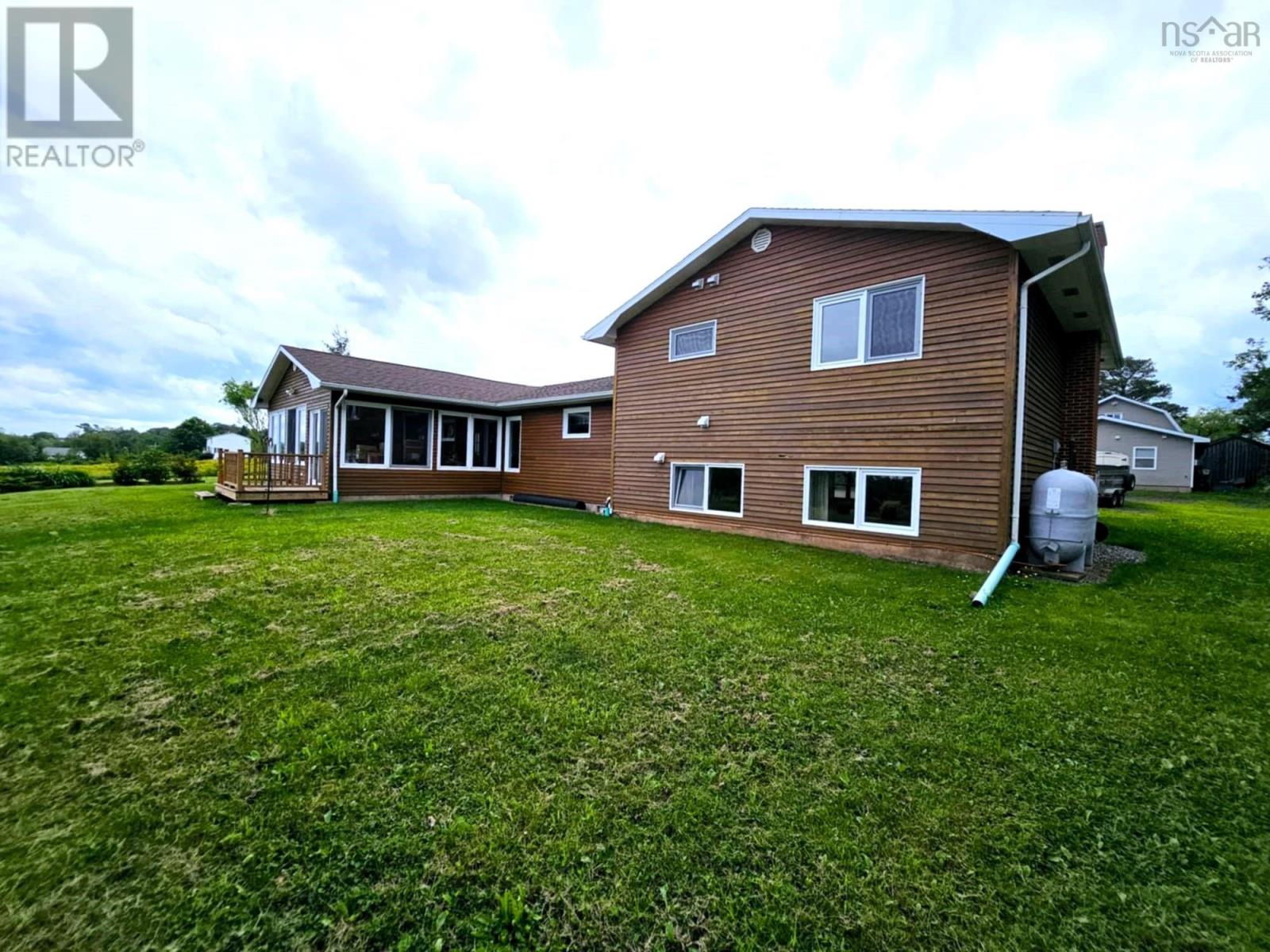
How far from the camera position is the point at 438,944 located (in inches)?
60.6

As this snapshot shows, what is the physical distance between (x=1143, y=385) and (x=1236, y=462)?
25.9m

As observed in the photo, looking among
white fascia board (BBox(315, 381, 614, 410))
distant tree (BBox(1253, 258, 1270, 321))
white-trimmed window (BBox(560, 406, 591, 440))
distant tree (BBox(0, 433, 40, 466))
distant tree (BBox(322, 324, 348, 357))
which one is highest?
distant tree (BBox(322, 324, 348, 357))

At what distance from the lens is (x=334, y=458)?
39.9ft

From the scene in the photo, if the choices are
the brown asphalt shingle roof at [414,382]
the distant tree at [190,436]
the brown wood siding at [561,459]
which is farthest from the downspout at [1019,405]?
the distant tree at [190,436]

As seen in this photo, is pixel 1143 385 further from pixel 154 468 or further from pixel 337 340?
pixel 154 468

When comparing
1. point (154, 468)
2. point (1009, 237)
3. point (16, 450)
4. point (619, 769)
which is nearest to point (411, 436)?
point (619, 769)

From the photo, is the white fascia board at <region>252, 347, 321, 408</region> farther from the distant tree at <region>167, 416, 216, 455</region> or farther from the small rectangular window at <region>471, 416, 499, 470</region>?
the distant tree at <region>167, 416, 216, 455</region>

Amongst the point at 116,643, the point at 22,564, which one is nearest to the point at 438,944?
the point at 116,643

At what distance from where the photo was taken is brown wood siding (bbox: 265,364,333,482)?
1228 centimetres

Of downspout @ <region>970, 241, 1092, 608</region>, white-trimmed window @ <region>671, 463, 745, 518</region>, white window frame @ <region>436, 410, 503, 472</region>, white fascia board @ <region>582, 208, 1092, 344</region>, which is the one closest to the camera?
white fascia board @ <region>582, 208, 1092, 344</region>

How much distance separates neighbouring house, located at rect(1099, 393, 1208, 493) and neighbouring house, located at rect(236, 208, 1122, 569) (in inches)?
716

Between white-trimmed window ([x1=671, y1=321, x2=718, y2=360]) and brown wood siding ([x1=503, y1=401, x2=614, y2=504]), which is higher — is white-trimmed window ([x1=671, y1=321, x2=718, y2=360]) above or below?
above

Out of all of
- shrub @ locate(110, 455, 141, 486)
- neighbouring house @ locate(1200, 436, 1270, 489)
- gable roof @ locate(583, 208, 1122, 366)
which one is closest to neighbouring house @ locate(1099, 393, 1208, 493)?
neighbouring house @ locate(1200, 436, 1270, 489)

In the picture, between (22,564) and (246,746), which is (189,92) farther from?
(246,746)
